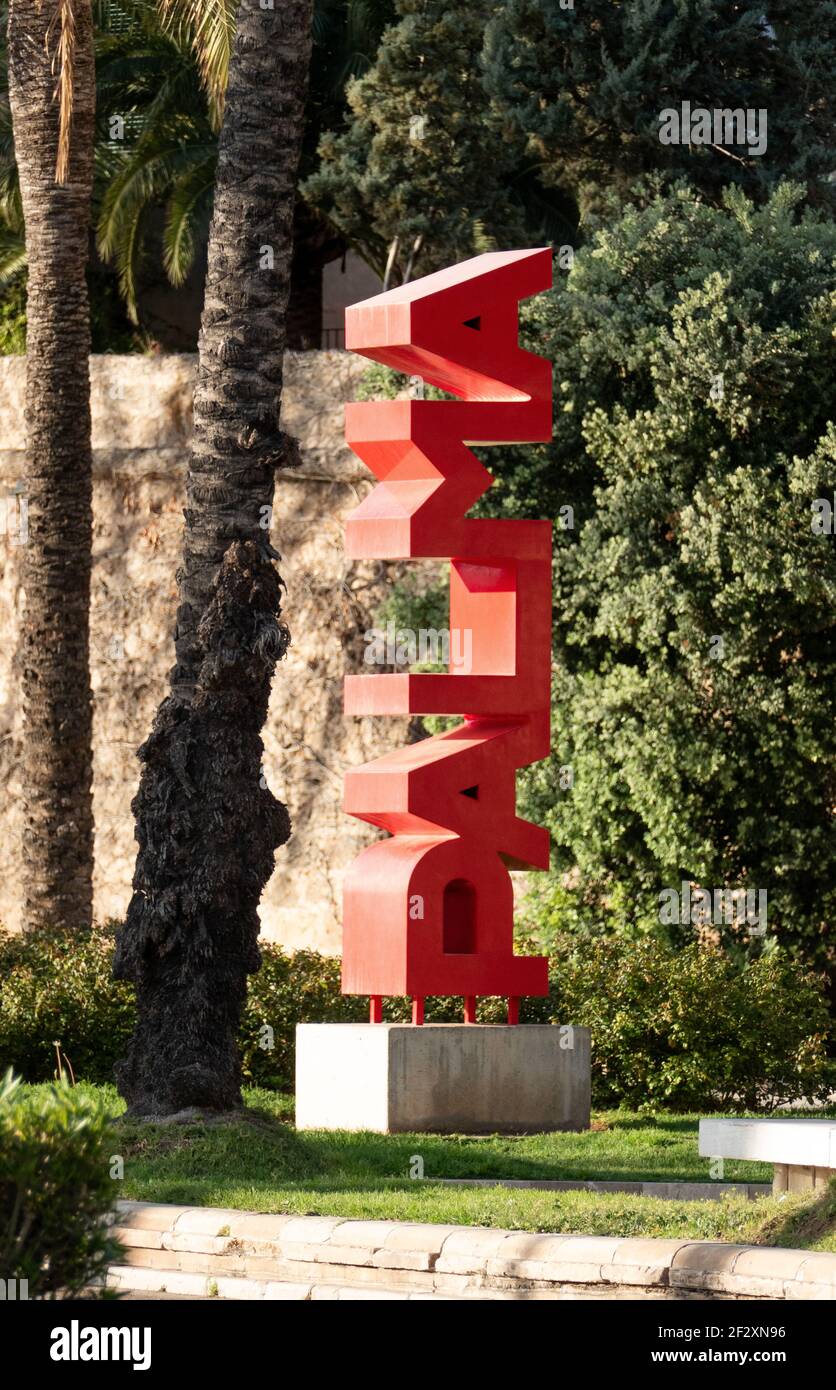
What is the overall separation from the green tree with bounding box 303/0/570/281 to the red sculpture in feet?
23.1

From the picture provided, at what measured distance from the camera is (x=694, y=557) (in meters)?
19.5

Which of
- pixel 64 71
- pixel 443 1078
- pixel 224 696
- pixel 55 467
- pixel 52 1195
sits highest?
pixel 64 71

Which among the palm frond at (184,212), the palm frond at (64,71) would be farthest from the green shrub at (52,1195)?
the palm frond at (184,212)

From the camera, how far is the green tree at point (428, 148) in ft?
74.9

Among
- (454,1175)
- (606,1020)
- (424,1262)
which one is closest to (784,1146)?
(424,1262)

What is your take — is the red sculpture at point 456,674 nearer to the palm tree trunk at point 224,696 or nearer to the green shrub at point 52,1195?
the palm tree trunk at point 224,696

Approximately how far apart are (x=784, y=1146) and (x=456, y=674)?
18.5 feet

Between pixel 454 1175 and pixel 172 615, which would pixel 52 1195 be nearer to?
pixel 454 1175

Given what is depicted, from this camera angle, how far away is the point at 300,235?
27547mm

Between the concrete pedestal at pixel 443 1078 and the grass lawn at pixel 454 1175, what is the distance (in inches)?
13.7

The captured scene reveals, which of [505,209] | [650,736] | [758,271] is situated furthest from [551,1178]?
[505,209]

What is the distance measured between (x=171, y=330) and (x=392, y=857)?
584 inches

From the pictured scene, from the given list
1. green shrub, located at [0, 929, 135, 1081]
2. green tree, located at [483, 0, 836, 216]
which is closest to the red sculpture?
green shrub, located at [0, 929, 135, 1081]

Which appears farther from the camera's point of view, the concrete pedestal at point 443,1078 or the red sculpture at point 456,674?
the red sculpture at point 456,674
